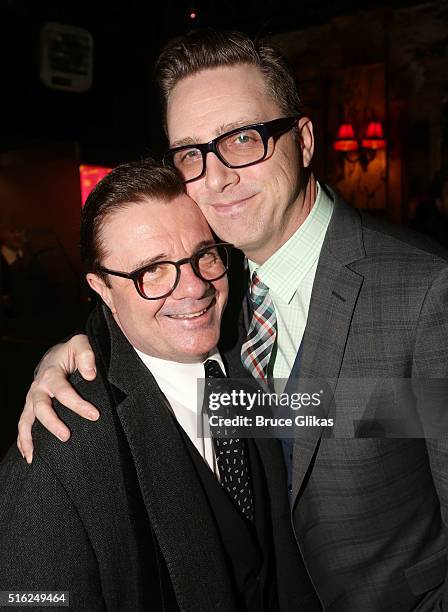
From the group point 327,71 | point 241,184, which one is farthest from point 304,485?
point 327,71

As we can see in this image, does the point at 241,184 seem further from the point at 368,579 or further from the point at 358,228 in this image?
the point at 368,579

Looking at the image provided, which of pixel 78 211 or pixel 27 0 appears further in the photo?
pixel 78 211

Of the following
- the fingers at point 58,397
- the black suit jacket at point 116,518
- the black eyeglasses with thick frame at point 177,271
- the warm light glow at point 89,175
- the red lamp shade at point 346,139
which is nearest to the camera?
the black suit jacket at point 116,518

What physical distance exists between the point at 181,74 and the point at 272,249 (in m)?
0.59

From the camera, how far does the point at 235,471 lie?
4.80 ft

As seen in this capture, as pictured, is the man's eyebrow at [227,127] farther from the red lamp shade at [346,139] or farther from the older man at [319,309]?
the red lamp shade at [346,139]

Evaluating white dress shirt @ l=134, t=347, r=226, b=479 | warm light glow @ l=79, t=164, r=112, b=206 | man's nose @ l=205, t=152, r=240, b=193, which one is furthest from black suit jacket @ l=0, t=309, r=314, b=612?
warm light glow @ l=79, t=164, r=112, b=206

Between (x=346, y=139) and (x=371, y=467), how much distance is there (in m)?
5.83

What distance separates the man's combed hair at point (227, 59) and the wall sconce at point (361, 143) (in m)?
5.22

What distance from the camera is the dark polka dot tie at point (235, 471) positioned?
145cm

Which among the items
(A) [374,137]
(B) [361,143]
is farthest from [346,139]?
(A) [374,137]

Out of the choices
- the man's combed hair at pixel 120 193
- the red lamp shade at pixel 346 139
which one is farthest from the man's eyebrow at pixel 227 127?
the red lamp shade at pixel 346 139

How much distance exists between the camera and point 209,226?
160 centimetres

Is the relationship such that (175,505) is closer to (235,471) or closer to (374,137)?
(235,471)
